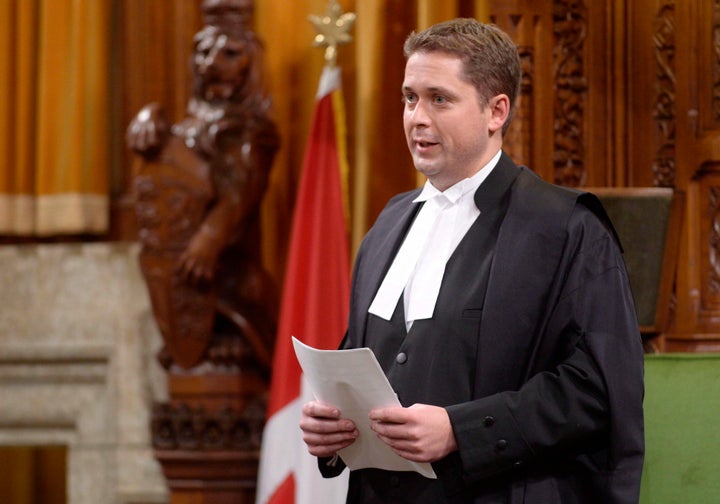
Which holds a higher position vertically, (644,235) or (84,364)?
(644,235)

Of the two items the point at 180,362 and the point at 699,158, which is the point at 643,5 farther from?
the point at 180,362

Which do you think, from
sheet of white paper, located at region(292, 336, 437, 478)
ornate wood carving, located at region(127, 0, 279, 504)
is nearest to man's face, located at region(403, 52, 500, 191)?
sheet of white paper, located at region(292, 336, 437, 478)

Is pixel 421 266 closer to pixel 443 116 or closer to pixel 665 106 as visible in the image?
pixel 443 116

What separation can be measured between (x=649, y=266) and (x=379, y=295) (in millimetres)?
954

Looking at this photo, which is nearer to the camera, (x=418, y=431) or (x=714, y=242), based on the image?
(x=418, y=431)

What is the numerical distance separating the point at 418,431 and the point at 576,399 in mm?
257

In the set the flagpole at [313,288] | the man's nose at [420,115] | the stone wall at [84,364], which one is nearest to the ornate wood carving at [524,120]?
the flagpole at [313,288]

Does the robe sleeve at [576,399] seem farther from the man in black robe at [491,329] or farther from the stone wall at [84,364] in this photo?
the stone wall at [84,364]

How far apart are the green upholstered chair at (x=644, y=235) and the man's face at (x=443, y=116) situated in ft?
2.67

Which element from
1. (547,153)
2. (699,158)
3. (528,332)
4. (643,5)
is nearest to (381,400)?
(528,332)

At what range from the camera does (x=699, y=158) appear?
121 inches

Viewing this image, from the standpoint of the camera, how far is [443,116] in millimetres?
1940

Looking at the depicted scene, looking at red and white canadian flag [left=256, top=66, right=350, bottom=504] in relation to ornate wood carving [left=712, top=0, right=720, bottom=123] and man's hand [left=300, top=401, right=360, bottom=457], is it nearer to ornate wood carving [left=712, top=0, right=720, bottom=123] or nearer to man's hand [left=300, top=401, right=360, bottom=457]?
ornate wood carving [left=712, top=0, right=720, bottom=123]

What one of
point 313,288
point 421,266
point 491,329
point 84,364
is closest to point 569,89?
point 313,288
